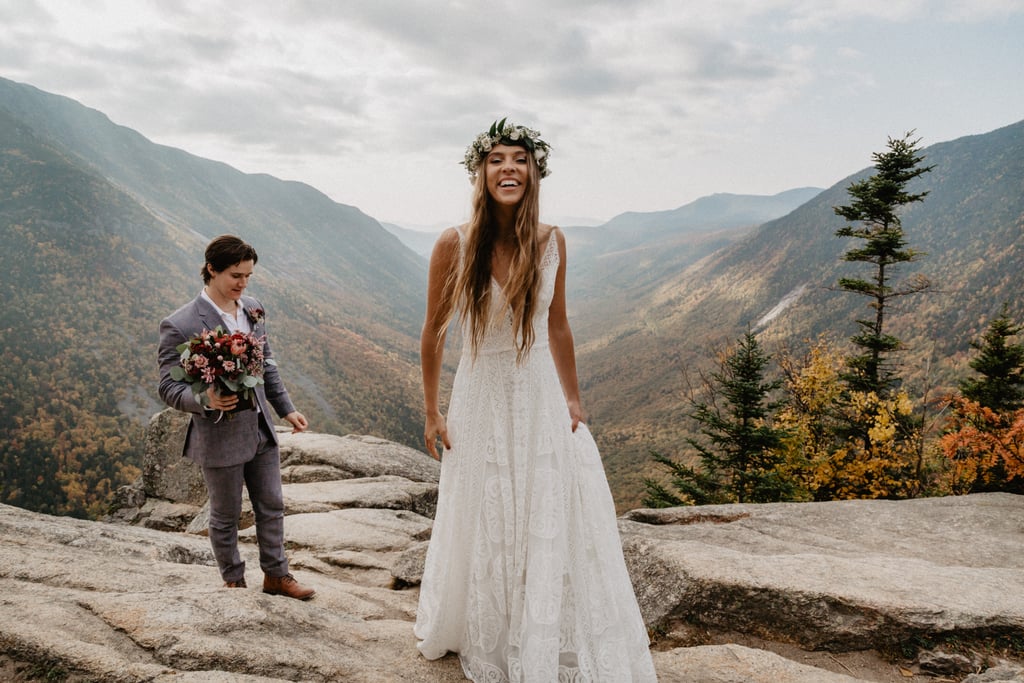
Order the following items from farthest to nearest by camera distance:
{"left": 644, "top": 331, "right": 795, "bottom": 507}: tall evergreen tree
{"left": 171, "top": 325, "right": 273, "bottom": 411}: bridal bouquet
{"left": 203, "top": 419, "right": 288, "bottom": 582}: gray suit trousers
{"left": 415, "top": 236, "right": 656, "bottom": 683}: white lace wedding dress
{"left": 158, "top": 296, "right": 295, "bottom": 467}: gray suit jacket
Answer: {"left": 644, "top": 331, "right": 795, "bottom": 507}: tall evergreen tree, {"left": 203, "top": 419, "right": 288, "bottom": 582}: gray suit trousers, {"left": 158, "top": 296, "right": 295, "bottom": 467}: gray suit jacket, {"left": 171, "top": 325, "right": 273, "bottom": 411}: bridal bouquet, {"left": 415, "top": 236, "right": 656, "bottom": 683}: white lace wedding dress

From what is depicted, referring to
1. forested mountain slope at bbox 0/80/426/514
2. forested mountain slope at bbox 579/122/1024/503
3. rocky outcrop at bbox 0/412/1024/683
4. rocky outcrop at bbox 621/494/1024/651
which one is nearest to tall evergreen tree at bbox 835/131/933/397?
rocky outcrop at bbox 0/412/1024/683

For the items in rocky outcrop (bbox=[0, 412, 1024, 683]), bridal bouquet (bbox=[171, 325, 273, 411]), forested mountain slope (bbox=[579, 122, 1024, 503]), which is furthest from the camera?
forested mountain slope (bbox=[579, 122, 1024, 503])

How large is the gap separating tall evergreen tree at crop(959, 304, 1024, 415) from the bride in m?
19.2

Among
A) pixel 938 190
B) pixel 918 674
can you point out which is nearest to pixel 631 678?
pixel 918 674

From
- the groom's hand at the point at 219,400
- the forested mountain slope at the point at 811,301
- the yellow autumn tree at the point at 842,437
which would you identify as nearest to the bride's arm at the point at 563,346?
the groom's hand at the point at 219,400

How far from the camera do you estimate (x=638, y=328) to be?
525 feet

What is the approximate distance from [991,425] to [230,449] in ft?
53.9

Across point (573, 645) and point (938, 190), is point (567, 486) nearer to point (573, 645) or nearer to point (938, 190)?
point (573, 645)

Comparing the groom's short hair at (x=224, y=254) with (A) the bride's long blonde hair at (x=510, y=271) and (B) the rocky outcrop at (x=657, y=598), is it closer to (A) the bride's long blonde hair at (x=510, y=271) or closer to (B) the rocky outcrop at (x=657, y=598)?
(A) the bride's long blonde hair at (x=510, y=271)

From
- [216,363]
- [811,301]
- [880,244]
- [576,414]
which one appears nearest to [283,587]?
[216,363]

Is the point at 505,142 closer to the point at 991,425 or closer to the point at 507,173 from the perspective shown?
the point at 507,173

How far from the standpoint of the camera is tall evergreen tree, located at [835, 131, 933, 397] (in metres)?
21.1

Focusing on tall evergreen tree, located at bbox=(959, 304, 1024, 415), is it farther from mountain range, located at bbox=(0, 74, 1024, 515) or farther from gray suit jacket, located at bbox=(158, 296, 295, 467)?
gray suit jacket, located at bbox=(158, 296, 295, 467)

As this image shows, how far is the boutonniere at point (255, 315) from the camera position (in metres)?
4.22
